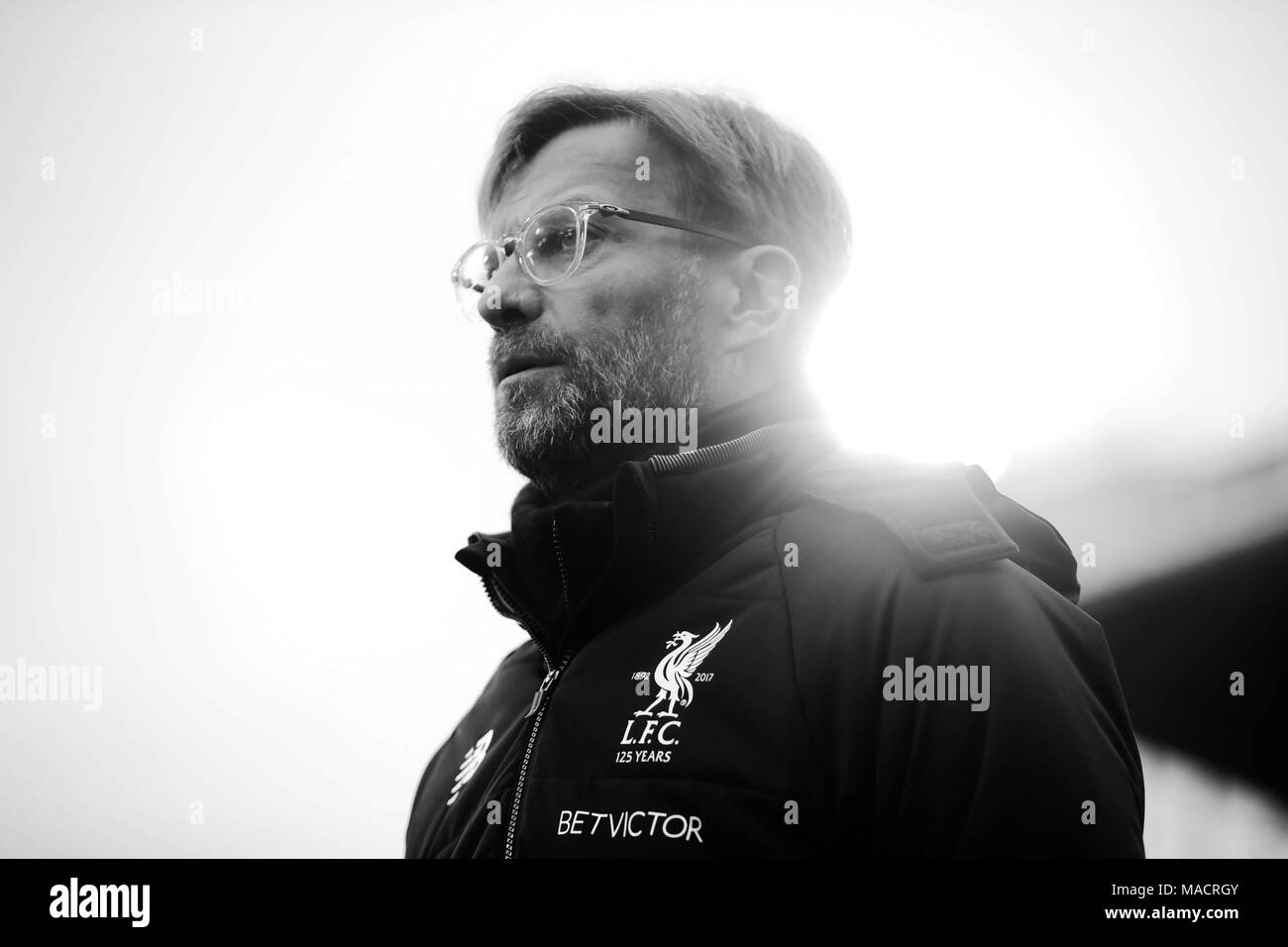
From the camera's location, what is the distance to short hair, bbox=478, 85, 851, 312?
1942 millimetres

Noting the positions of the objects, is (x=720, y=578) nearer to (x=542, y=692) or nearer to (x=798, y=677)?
(x=798, y=677)

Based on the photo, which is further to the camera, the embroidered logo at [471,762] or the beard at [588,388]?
the beard at [588,388]

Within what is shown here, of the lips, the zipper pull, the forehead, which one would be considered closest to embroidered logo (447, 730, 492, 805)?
the zipper pull

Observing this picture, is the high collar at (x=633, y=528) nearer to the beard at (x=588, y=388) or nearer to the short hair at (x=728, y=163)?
the beard at (x=588, y=388)

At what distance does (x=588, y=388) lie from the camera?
5.63ft

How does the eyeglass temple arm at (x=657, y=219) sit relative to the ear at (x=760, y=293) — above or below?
above

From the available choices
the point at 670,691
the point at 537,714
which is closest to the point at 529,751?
the point at 537,714

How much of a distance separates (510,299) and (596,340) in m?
0.20

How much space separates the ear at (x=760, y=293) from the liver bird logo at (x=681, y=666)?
0.70 m

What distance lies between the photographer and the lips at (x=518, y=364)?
1748 millimetres

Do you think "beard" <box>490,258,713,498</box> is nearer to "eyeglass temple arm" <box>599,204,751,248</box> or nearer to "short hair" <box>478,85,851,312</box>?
"eyeglass temple arm" <box>599,204,751,248</box>

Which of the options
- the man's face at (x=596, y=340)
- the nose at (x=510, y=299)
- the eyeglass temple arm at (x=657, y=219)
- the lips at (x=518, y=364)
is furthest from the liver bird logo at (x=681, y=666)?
the eyeglass temple arm at (x=657, y=219)

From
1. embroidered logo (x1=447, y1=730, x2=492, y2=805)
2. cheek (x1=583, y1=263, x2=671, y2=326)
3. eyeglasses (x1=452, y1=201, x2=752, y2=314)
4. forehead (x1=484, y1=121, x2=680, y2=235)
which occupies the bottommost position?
embroidered logo (x1=447, y1=730, x2=492, y2=805)
